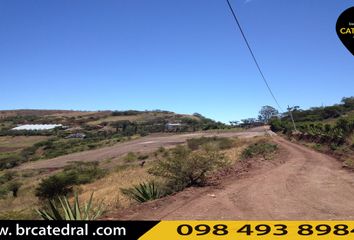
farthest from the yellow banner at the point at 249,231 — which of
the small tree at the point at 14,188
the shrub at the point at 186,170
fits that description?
the small tree at the point at 14,188

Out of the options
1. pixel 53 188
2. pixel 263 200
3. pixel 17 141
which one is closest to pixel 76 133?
pixel 17 141

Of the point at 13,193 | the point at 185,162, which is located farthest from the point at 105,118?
the point at 185,162

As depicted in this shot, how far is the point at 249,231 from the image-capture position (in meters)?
5.28

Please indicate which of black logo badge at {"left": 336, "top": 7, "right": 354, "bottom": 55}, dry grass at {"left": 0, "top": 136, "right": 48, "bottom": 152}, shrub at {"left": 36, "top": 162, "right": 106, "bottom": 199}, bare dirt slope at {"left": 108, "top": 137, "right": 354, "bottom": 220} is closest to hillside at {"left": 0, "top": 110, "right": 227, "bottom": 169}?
dry grass at {"left": 0, "top": 136, "right": 48, "bottom": 152}

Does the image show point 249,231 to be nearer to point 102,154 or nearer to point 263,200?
point 263,200

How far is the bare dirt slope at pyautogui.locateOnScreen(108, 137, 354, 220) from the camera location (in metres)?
8.05

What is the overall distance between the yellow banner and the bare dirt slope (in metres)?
1.94

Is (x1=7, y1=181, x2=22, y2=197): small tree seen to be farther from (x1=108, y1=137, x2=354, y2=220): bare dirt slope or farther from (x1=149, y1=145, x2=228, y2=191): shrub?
(x1=108, y1=137, x2=354, y2=220): bare dirt slope

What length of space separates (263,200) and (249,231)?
14.2ft

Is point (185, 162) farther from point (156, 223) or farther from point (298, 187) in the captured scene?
point (156, 223)

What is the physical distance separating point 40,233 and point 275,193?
668 centimetres

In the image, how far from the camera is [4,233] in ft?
17.3

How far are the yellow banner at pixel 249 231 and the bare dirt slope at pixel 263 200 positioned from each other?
194 cm

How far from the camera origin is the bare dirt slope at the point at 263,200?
26.4 feet
